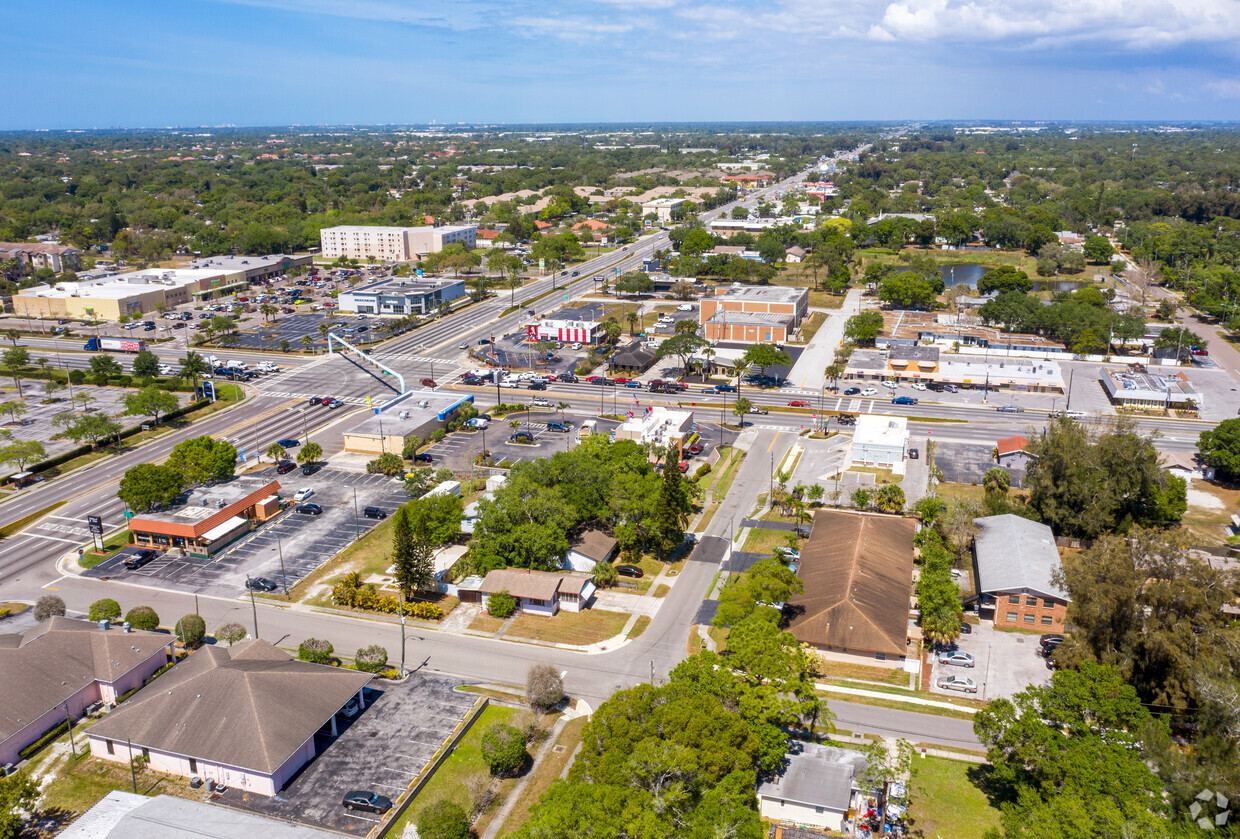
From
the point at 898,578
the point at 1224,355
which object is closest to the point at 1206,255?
the point at 1224,355

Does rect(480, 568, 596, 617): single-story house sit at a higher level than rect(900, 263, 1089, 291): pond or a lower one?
lower

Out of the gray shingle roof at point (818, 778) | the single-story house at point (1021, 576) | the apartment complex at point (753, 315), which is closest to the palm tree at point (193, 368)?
the apartment complex at point (753, 315)

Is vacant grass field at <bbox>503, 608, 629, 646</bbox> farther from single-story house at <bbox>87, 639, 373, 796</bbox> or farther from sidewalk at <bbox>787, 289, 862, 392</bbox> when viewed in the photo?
sidewalk at <bbox>787, 289, 862, 392</bbox>

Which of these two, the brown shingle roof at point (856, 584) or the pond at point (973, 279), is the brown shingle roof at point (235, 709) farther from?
the pond at point (973, 279)

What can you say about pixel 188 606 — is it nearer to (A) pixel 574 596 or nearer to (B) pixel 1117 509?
(A) pixel 574 596

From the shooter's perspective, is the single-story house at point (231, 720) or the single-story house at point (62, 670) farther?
the single-story house at point (62, 670)

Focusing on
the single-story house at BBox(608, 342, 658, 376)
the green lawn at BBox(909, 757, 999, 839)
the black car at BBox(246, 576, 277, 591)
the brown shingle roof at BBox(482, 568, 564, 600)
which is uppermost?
the single-story house at BBox(608, 342, 658, 376)

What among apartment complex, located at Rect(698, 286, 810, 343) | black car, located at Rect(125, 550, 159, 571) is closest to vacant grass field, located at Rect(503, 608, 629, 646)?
black car, located at Rect(125, 550, 159, 571)
